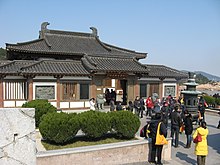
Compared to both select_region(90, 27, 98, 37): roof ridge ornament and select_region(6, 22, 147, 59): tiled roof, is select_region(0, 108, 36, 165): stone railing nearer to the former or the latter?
select_region(6, 22, 147, 59): tiled roof

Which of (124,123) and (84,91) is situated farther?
(84,91)

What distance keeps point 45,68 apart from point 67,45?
6694 millimetres

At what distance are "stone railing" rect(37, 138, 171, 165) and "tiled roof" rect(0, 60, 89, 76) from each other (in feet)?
34.7

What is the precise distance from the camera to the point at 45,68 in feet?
55.0

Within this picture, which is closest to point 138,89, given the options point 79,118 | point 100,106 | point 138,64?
point 138,64

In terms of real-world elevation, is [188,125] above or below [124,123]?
below

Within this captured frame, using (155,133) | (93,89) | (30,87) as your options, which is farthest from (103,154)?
(93,89)

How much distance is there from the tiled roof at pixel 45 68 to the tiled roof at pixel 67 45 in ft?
6.65

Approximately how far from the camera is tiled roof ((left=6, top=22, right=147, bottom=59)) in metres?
19.7

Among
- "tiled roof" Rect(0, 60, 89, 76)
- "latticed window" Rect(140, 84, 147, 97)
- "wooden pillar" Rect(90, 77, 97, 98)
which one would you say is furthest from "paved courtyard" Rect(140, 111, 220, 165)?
"tiled roof" Rect(0, 60, 89, 76)

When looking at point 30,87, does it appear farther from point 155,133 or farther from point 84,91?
point 155,133

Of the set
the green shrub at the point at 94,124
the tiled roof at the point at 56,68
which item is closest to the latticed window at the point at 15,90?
the tiled roof at the point at 56,68

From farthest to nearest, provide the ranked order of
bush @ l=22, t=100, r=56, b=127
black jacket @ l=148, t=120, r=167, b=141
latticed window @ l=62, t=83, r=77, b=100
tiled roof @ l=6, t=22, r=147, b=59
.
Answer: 1. tiled roof @ l=6, t=22, r=147, b=59
2. latticed window @ l=62, t=83, r=77, b=100
3. bush @ l=22, t=100, r=56, b=127
4. black jacket @ l=148, t=120, r=167, b=141

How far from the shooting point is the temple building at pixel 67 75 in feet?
53.6
